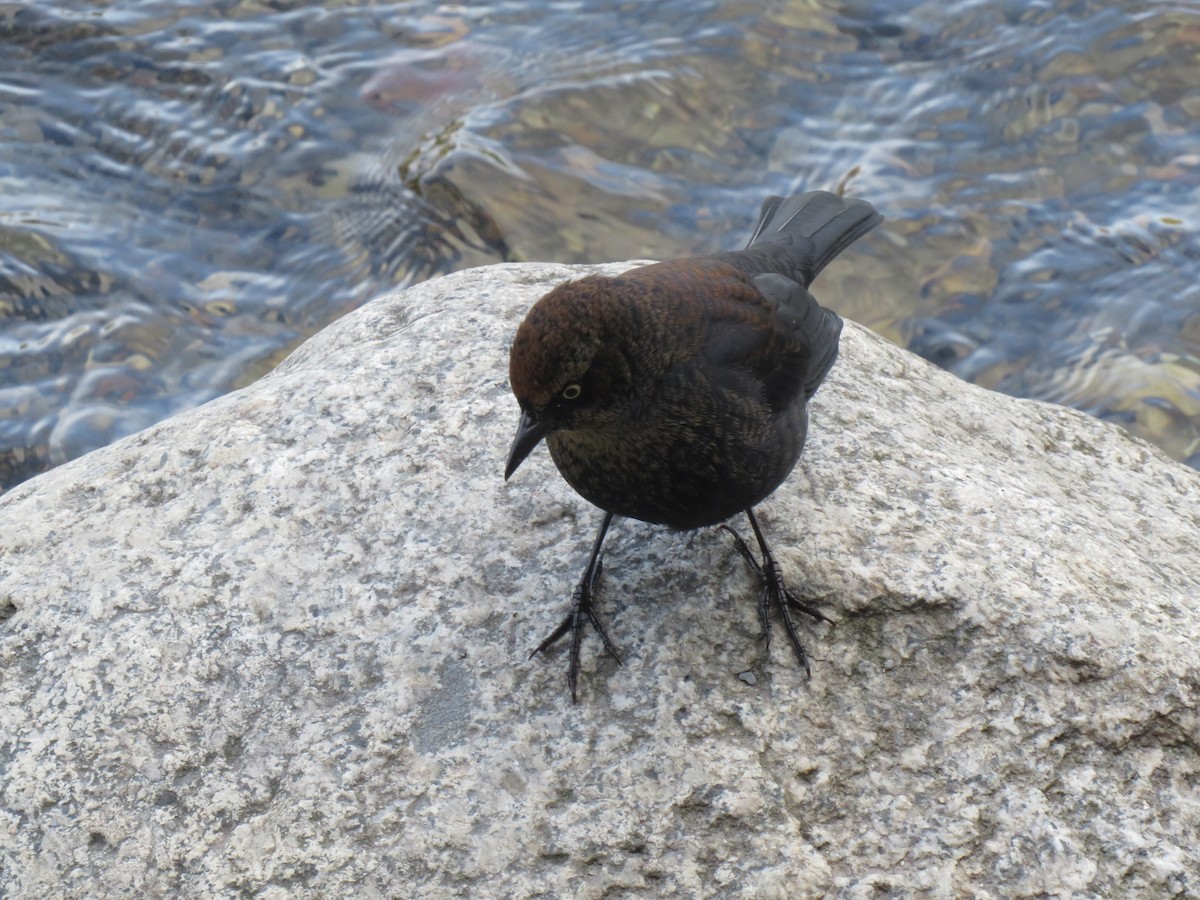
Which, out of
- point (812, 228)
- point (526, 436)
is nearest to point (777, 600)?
point (526, 436)

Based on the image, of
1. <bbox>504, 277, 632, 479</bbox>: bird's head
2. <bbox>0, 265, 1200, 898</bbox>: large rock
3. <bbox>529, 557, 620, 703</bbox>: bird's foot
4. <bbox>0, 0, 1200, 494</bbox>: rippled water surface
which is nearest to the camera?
<bbox>0, 265, 1200, 898</bbox>: large rock

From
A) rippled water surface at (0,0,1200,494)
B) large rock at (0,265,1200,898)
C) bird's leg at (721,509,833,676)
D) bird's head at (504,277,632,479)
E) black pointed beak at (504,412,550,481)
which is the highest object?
bird's head at (504,277,632,479)

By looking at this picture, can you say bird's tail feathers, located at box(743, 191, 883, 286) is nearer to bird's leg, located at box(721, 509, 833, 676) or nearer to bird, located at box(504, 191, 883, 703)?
bird, located at box(504, 191, 883, 703)

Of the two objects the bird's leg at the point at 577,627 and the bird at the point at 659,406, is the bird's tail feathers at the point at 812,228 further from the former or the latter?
the bird's leg at the point at 577,627

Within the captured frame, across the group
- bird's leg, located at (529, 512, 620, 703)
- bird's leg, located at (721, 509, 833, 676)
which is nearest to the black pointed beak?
bird's leg, located at (529, 512, 620, 703)

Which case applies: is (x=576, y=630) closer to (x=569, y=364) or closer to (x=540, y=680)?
(x=540, y=680)

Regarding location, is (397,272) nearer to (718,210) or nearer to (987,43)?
(718,210)
